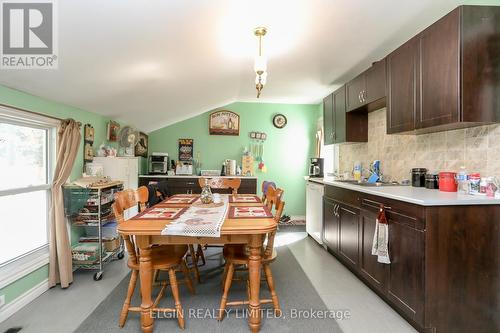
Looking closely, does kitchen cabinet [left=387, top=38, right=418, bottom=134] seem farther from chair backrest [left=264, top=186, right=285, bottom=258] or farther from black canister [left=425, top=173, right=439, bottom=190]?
chair backrest [left=264, top=186, right=285, bottom=258]

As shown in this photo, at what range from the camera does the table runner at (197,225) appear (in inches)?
64.7

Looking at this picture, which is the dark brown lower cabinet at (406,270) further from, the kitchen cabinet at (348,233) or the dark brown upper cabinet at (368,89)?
the dark brown upper cabinet at (368,89)

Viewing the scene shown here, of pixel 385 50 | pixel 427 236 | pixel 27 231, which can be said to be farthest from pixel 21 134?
pixel 385 50

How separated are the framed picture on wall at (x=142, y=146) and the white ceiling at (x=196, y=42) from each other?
1.17 meters

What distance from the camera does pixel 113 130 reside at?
11.9 feet

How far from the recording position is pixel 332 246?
3270 millimetres

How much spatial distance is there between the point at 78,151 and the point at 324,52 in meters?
2.88

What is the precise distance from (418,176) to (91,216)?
130 inches

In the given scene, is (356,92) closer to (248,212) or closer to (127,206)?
(248,212)

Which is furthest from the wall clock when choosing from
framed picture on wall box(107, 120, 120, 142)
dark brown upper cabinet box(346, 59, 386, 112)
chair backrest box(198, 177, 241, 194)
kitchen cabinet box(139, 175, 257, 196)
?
framed picture on wall box(107, 120, 120, 142)

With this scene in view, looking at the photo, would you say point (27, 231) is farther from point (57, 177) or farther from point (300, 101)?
point (300, 101)

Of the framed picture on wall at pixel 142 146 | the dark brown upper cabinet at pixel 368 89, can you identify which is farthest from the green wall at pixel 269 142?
the dark brown upper cabinet at pixel 368 89

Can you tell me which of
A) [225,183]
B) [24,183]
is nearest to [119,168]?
[24,183]

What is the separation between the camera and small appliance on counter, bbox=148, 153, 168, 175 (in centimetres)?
487
